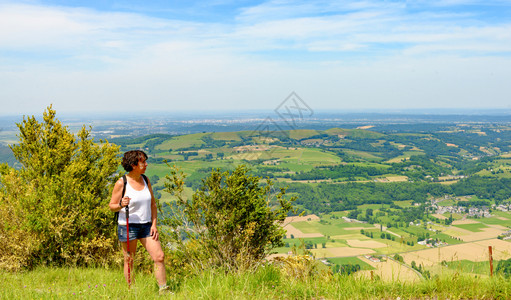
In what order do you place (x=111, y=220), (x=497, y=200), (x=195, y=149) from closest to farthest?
1. (x=111, y=220)
2. (x=497, y=200)
3. (x=195, y=149)

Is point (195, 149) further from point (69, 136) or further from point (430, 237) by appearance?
point (69, 136)

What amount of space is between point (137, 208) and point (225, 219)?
9.56ft

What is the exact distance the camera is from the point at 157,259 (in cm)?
411

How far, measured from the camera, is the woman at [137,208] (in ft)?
13.4

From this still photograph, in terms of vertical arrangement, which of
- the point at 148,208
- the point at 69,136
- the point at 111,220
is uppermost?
the point at 69,136

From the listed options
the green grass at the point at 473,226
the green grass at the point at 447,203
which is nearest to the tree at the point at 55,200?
the green grass at the point at 473,226

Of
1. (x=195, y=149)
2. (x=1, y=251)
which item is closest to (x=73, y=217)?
(x=1, y=251)

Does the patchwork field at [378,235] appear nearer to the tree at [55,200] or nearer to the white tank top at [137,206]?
the tree at [55,200]

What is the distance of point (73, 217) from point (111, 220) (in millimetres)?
780

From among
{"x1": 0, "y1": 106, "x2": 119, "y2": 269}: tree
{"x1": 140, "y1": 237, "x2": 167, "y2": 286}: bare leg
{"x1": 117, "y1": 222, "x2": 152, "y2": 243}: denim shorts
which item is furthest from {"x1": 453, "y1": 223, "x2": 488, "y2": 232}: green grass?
{"x1": 117, "y1": 222, "x2": 152, "y2": 243}: denim shorts

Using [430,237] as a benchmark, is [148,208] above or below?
above

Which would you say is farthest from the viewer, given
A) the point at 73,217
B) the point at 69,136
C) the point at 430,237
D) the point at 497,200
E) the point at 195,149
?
the point at 195,149

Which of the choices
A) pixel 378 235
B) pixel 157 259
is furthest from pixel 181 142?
pixel 157 259

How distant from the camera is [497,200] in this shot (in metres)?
101
